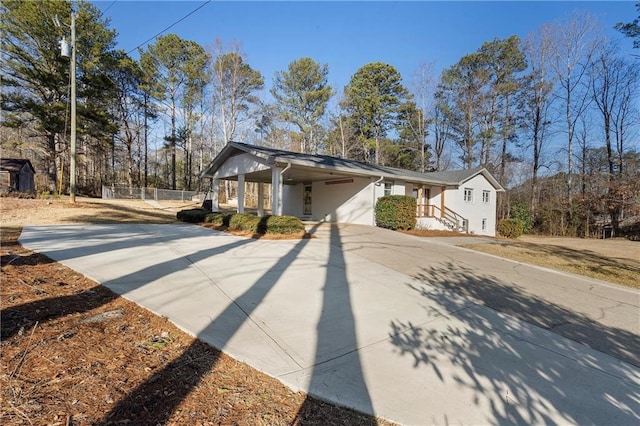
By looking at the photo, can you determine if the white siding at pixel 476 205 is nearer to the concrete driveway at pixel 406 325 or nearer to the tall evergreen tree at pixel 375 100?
the tall evergreen tree at pixel 375 100

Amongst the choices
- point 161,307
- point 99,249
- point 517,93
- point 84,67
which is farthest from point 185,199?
point 517,93

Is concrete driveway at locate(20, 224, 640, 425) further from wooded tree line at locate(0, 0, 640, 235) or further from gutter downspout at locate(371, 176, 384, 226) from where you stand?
wooded tree line at locate(0, 0, 640, 235)

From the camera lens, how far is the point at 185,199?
2948cm

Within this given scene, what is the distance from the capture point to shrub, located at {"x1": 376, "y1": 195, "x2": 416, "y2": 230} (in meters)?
13.5

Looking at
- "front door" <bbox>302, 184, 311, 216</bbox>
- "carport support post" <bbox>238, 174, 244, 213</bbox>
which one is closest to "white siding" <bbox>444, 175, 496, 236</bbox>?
"front door" <bbox>302, 184, 311, 216</bbox>

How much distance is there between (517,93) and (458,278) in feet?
87.4

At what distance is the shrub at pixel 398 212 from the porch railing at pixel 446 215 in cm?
401

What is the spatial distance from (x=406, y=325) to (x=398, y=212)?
1026 centimetres

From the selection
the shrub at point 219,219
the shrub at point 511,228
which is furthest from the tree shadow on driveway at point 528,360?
the shrub at point 511,228

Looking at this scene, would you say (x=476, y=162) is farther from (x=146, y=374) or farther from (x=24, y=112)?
(x=24, y=112)

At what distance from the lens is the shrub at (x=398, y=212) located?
13.5m

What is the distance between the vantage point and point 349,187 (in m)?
15.6

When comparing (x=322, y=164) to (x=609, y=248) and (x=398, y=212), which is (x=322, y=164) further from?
(x=609, y=248)

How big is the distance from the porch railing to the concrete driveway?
10.9 meters
